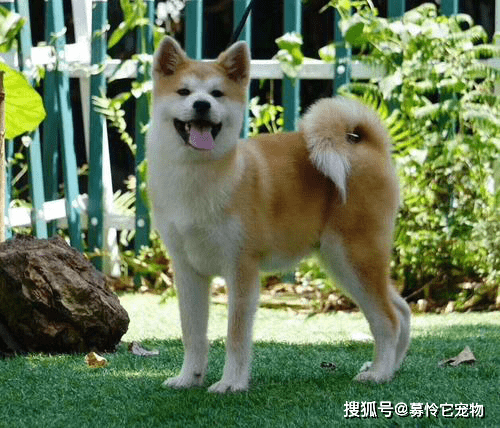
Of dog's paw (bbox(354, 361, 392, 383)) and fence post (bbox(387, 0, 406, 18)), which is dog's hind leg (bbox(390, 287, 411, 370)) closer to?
dog's paw (bbox(354, 361, 392, 383))

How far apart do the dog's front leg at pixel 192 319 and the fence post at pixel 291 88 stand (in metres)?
2.74

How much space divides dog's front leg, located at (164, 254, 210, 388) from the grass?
107 millimetres

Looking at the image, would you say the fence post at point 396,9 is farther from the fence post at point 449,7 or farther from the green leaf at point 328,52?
the green leaf at point 328,52

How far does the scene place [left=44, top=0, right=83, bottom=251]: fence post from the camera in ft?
21.9

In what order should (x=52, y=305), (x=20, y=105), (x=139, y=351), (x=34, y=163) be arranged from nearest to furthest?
(x=52, y=305) → (x=139, y=351) → (x=20, y=105) → (x=34, y=163)

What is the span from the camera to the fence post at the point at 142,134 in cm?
660

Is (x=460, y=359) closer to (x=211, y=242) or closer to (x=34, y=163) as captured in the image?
(x=211, y=242)

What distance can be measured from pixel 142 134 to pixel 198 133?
123 inches

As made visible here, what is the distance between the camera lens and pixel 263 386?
374cm

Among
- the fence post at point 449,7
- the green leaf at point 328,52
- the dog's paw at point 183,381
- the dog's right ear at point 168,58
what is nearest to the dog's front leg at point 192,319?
the dog's paw at point 183,381

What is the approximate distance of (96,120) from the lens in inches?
268

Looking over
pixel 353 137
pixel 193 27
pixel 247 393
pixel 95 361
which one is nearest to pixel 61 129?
pixel 193 27

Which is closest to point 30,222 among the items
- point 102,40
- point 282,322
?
point 102,40

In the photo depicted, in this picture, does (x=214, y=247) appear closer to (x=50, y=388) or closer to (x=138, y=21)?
(x=50, y=388)
